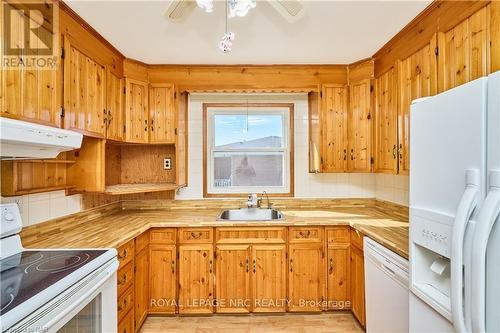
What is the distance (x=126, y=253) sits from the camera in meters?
1.87

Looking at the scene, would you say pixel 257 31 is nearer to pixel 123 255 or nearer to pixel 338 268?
pixel 123 255

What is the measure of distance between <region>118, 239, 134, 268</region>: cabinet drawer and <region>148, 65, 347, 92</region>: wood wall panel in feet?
5.21

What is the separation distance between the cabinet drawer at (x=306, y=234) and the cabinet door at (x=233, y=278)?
1.40ft

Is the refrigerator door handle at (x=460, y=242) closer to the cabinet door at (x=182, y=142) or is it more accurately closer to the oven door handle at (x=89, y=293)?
the oven door handle at (x=89, y=293)

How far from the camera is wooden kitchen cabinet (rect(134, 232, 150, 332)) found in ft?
6.78

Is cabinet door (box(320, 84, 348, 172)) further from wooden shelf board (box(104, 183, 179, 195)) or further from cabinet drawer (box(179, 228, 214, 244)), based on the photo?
wooden shelf board (box(104, 183, 179, 195))

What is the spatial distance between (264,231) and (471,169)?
1.69 metres

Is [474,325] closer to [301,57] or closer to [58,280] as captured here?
[58,280]

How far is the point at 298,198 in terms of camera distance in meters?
2.97

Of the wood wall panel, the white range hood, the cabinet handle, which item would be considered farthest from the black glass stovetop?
the wood wall panel

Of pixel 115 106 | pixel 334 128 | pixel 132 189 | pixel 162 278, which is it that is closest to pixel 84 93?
pixel 115 106

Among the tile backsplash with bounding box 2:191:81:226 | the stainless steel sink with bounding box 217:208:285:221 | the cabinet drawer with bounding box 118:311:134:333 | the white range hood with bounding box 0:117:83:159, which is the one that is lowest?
the cabinet drawer with bounding box 118:311:134:333

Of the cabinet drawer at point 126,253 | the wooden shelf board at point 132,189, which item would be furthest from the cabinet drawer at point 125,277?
the wooden shelf board at point 132,189

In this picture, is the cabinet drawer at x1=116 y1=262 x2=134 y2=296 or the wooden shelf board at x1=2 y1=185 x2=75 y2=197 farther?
the cabinet drawer at x1=116 y1=262 x2=134 y2=296
